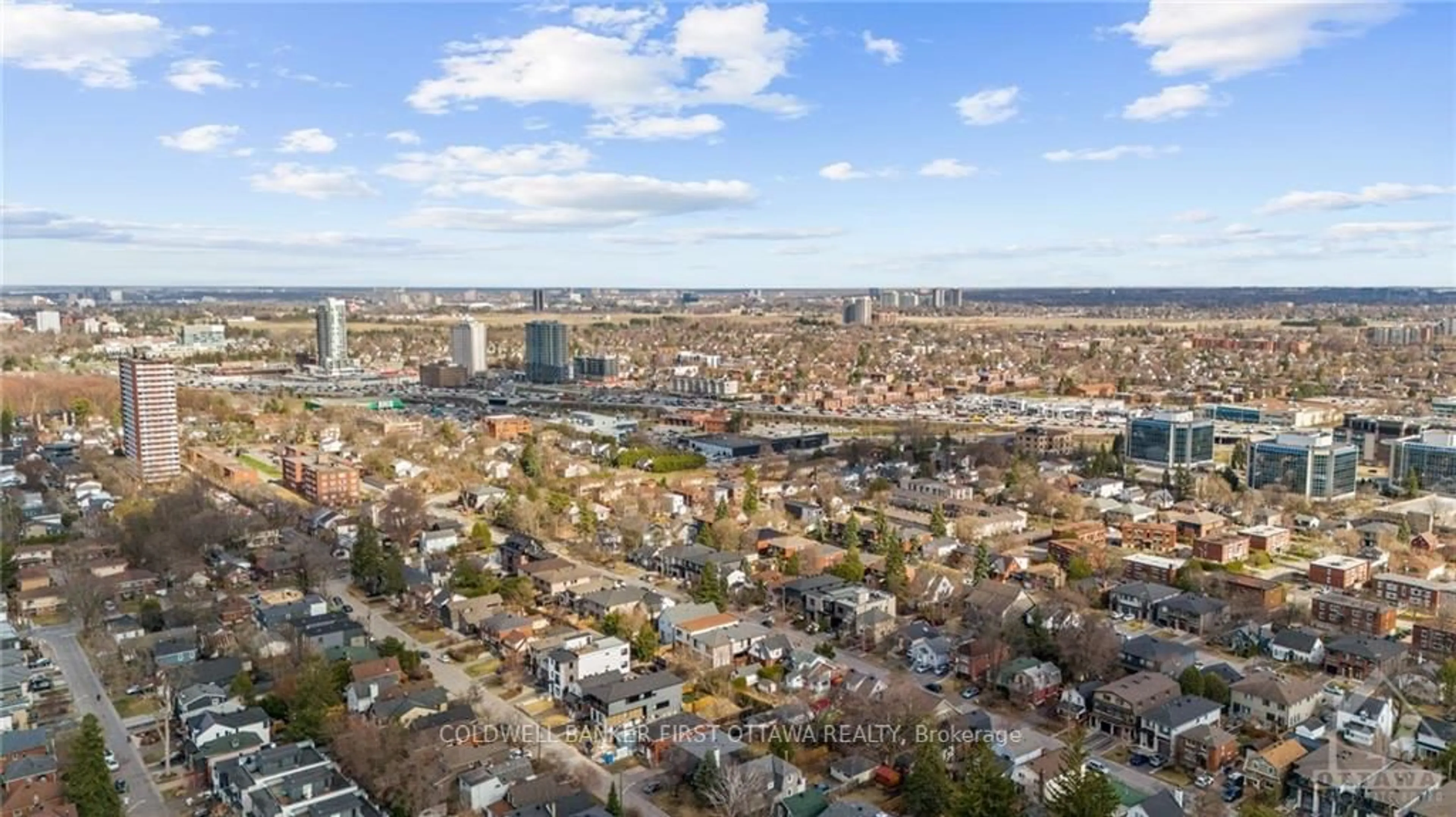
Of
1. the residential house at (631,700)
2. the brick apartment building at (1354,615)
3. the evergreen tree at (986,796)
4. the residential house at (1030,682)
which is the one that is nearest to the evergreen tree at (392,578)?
the residential house at (631,700)

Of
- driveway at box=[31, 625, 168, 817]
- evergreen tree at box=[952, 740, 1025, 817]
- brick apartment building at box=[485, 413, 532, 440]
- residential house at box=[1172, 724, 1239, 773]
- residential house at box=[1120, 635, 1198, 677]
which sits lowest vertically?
driveway at box=[31, 625, 168, 817]

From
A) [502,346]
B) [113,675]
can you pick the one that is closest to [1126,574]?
[113,675]

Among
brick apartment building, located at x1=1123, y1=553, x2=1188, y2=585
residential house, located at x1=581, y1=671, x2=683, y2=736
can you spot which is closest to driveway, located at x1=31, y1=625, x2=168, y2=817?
residential house, located at x1=581, y1=671, x2=683, y2=736

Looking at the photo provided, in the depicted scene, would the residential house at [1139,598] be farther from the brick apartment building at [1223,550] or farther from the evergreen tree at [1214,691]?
the evergreen tree at [1214,691]

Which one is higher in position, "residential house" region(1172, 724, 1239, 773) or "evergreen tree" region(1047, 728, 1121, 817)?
"evergreen tree" region(1047, 728, 1121, 817)

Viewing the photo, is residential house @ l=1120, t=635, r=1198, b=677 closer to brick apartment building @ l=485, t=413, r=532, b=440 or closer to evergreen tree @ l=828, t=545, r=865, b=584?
evergreen tree @ l=828, t=545, r=865, b=584

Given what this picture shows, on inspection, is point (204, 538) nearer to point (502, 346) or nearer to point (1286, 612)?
point (1286, 612)
